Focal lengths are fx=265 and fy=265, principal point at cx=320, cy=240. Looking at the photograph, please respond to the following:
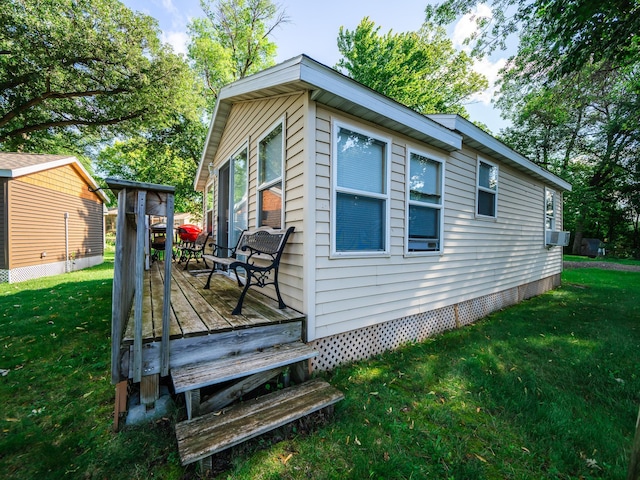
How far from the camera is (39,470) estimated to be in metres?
1.69

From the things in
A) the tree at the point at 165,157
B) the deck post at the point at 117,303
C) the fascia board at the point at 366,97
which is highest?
the tree at the point at 165,157

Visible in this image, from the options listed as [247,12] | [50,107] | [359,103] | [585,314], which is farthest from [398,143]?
[247,12]

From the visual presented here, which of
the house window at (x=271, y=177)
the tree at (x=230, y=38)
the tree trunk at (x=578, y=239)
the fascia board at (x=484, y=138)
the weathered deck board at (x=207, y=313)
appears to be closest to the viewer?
the weathered deck board at (x=207, y=313)

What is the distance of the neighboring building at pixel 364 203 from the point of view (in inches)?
113

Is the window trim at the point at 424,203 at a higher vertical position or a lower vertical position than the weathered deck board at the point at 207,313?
higher

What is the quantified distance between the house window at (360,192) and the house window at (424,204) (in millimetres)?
550

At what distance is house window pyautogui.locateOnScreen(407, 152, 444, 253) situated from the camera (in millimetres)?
3895

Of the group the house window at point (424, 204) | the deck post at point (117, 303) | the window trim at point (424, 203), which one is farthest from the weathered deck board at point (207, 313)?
the house window at point (424, 204)

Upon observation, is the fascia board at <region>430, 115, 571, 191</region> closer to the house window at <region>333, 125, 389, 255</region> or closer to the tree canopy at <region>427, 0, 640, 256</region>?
the tree canopy at <region>427, 0, 640, 256</region>

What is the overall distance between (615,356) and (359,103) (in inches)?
181

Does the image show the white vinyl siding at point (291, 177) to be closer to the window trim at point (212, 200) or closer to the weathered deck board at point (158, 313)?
the weathered deck board at point (158, 313)

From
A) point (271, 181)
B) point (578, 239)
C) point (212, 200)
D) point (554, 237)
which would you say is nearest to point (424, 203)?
point (271, 181)

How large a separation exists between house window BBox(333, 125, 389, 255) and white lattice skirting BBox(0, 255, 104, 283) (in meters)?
10.4

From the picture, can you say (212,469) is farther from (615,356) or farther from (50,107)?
(50,107)
